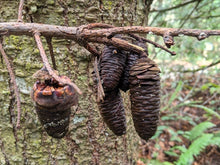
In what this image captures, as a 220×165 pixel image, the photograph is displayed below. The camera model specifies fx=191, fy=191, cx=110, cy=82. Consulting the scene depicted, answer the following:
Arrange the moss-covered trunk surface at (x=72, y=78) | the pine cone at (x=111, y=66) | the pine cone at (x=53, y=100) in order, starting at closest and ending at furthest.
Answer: the pine cone at (x=53, y=100), the pine cone at (x=111, y=66), the moss-covered trunk surface at (x=72, y=78)

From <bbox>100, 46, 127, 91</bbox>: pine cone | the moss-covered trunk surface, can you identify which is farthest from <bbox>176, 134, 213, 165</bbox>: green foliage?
<bbox>100, 46, 127, 91</bbox>: pine cone

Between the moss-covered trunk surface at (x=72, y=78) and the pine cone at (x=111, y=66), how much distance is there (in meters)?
0.33

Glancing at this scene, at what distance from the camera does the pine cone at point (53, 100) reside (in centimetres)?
48

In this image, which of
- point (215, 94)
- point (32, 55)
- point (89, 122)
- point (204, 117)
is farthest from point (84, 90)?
point (215, 94)

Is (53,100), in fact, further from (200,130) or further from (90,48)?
(200,130)

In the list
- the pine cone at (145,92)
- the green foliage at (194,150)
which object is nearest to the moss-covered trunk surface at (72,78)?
the pine cone at (145,92)

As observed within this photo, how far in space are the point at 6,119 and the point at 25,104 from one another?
136mm

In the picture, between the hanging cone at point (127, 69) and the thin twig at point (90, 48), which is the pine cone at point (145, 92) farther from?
the thin twig at point (90, 48)

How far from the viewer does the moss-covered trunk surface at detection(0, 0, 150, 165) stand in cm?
90

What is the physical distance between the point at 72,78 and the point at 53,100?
497 mm

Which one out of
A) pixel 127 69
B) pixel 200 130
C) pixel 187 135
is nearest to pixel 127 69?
pixel 127 69

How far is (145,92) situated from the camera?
566 millimetres

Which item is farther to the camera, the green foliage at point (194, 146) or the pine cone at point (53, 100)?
the green foliage at point (194, 146)

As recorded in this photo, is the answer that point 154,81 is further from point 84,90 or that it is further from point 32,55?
point 32,55
